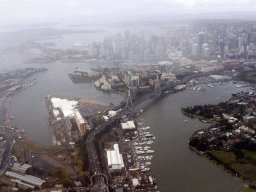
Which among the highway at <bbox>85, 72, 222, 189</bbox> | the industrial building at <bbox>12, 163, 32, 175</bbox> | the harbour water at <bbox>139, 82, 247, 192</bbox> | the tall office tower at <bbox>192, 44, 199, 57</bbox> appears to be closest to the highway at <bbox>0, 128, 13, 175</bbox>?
the industrial building at <bbox>12, 163, 32, 175</bbox>

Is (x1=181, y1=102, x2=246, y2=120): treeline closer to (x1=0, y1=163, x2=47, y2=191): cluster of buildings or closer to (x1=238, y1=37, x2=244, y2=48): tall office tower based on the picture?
(x1=0, y1=163, x2=47, y2=191): cluster of buildings

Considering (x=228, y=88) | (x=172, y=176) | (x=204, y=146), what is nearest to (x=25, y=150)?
(x=172, y=176)

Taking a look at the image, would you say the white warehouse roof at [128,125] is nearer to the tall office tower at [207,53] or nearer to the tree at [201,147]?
the tree at [201,147]

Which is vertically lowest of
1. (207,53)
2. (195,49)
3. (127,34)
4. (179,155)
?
(179,155)

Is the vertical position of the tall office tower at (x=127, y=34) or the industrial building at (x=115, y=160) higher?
the tall office tower at (x=127, y=34)

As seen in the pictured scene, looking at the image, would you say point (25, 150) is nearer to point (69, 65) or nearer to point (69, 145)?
point (69, 145)

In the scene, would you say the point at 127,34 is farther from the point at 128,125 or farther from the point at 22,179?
the point at 22,179

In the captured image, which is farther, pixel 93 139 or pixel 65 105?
pixel 65 105

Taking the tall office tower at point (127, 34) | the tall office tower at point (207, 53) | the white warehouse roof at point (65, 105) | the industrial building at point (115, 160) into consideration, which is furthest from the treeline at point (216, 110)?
the tall office tower at point (127, 34)

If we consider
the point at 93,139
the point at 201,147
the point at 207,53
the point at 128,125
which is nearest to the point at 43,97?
the point at 128,125
